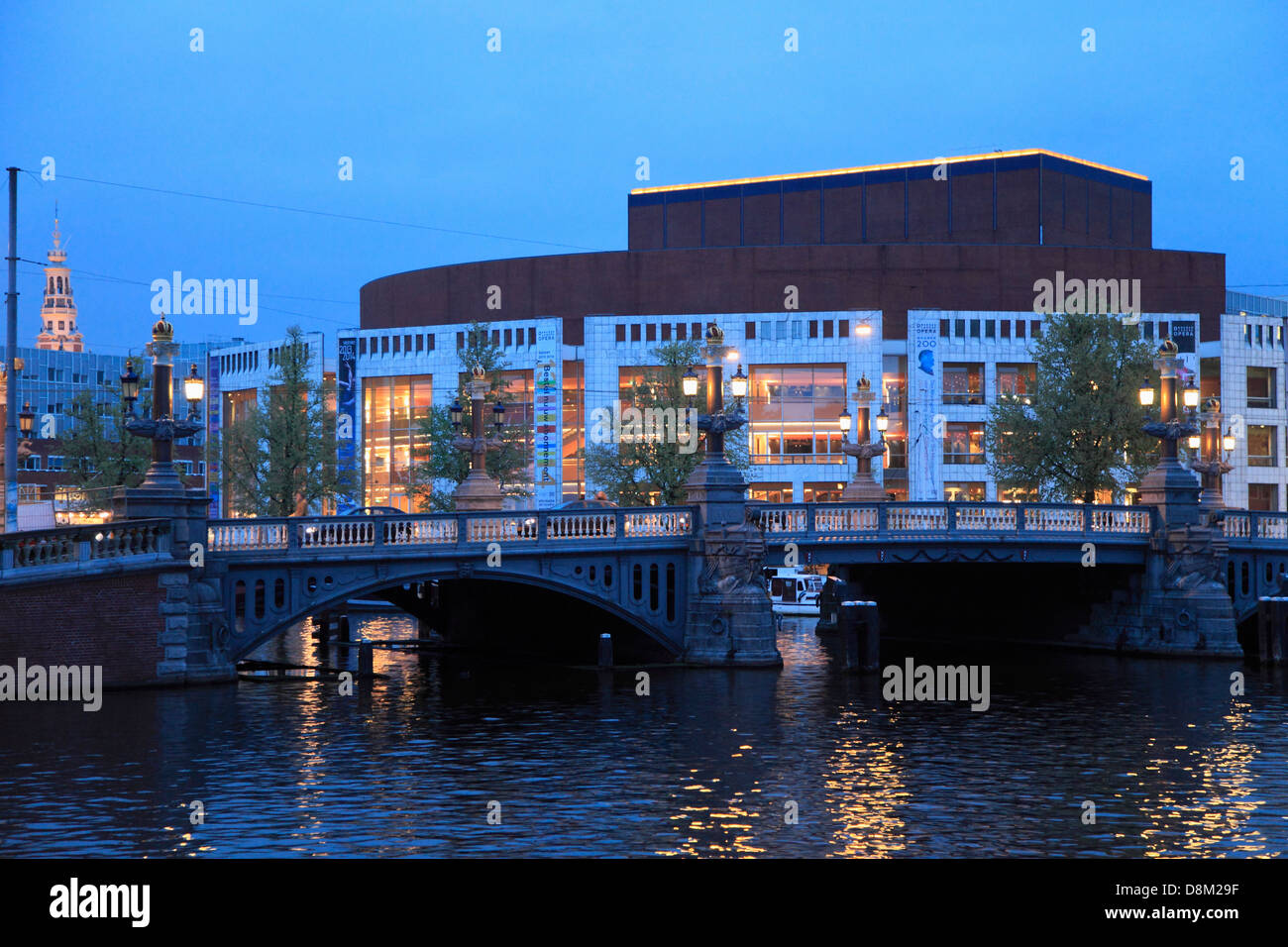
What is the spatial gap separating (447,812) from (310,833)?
7.86 feet

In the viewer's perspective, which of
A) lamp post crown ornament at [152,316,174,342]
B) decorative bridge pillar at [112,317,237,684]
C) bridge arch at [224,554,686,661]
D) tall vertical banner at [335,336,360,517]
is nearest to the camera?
lamp post crown ornament at [152,316,174,342]

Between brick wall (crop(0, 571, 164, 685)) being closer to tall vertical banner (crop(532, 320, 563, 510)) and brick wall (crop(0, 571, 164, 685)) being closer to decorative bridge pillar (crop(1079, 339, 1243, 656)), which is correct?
decorative bridge pillar (crop(1079, 339, 1243, 656))

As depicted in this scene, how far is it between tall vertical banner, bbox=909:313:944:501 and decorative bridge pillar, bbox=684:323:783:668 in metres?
68.8

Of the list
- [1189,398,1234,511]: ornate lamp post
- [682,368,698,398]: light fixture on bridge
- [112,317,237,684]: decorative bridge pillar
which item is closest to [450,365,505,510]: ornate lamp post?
[682,368,698,398]: light fixture on bridge

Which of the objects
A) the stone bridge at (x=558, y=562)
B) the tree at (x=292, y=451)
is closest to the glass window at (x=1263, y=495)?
the stone bridge at (x=558, y=562)

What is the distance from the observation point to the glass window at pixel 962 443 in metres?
114

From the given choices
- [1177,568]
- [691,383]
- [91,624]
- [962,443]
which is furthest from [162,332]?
[962,443]

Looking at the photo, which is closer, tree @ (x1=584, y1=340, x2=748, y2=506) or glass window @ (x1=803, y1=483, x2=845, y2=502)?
tree @ (x1=584, y1=340, x2=748, y2=506)

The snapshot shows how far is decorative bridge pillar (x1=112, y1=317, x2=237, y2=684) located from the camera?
3741 cm

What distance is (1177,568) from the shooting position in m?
49.9

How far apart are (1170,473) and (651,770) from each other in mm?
28773
